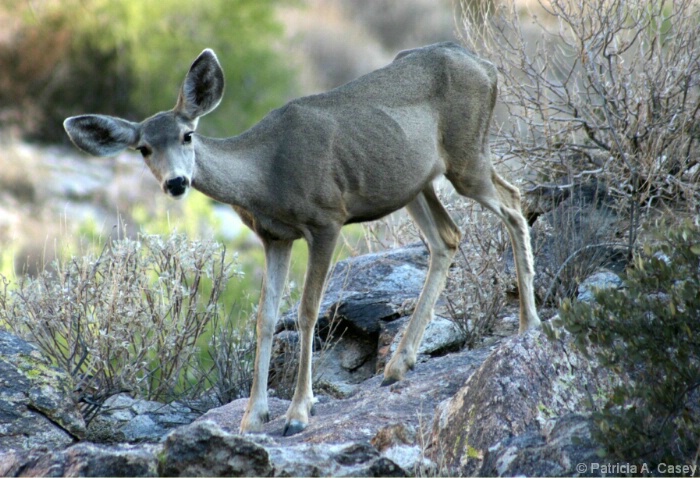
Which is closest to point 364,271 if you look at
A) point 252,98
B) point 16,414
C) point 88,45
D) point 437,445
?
point 16,414

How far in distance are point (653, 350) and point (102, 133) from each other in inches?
141

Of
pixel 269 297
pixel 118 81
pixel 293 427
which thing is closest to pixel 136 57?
pixel 118 81

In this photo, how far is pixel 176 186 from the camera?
19.2 feet

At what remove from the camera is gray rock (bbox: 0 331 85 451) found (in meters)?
6.15

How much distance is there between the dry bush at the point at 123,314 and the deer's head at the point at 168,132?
1504 mm

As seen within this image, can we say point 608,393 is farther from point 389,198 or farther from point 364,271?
point 364,271

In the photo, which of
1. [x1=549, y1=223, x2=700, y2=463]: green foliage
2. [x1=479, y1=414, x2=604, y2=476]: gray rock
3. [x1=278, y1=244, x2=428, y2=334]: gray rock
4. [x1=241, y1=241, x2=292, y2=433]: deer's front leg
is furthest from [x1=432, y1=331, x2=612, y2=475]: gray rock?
[x1=278, y1=244, x2=428, y2=334]: gray rock

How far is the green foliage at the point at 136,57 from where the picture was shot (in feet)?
98.7

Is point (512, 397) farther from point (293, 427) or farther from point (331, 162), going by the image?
point (331, 162)

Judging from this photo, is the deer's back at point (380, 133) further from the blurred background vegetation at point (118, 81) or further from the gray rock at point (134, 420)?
the blurred background vegetation at point (118, 81)

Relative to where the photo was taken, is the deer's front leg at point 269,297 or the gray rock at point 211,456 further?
the deer's front leg at point 269,297

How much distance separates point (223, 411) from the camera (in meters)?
6.94

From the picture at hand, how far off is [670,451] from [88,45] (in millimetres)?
29139

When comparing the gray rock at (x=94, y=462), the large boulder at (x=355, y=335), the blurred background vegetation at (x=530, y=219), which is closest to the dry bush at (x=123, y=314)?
the blurred background vegetation at (x=530, y=219)
